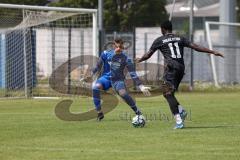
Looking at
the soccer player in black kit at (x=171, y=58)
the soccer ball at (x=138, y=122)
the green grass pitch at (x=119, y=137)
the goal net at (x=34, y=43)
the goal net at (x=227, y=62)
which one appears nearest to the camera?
the green grass pitch at (x=119, y=137)

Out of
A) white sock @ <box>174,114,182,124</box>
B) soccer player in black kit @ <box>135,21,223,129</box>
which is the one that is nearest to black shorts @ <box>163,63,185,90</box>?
soccer player in black kit @ <box>135,21,223,129</box>

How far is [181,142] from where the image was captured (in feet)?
40.8

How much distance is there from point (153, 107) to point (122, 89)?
17.7ft

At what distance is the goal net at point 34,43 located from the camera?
1050 inches

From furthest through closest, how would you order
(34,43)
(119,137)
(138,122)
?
(34,43) → (138,122) → (119,137)

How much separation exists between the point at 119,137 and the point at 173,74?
2.32 metres

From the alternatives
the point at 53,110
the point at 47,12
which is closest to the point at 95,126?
the point at 53,110

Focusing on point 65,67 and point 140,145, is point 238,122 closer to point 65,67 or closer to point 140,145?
point 140,145

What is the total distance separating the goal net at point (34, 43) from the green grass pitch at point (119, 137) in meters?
6.88

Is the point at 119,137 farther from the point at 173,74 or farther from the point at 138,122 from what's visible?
the point at 173,74

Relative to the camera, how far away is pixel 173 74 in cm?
1502

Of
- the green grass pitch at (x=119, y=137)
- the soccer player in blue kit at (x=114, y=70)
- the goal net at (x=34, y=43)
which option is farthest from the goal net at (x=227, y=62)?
the soccer player in blue kit at (x=114, y=70)

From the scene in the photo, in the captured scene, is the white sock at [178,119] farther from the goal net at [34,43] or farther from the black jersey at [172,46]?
the goal net at [34,43]

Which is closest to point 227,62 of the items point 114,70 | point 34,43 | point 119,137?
point 34,43
